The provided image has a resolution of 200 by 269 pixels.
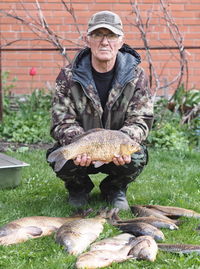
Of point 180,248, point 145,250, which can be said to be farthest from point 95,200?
point 145,250

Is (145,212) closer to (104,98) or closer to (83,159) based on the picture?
(83,159)

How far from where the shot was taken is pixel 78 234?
15.5 feet

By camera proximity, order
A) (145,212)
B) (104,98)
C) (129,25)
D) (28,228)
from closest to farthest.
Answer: (28,228) < (145,212) < (104,98) < (129,25)

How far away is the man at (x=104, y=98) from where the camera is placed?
219 inches

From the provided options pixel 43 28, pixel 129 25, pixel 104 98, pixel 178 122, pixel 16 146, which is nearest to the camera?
pixel 104 98

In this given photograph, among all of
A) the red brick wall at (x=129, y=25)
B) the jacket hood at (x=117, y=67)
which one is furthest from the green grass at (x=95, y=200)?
the red brick wall at (x=129, y=25)

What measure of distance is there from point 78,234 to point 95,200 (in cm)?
150

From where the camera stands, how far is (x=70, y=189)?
6102 millimetres

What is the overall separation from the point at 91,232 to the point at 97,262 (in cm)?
65

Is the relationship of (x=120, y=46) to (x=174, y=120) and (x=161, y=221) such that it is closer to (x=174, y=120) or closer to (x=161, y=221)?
(x=161, y=221)

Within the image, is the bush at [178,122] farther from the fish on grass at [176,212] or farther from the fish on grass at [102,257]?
the fish on grass at [102,257]

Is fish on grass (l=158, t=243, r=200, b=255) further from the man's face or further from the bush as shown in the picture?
the bush

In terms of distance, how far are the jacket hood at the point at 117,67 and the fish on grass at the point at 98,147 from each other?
2.32 ft

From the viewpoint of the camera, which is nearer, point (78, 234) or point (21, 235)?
point (78, 234)
